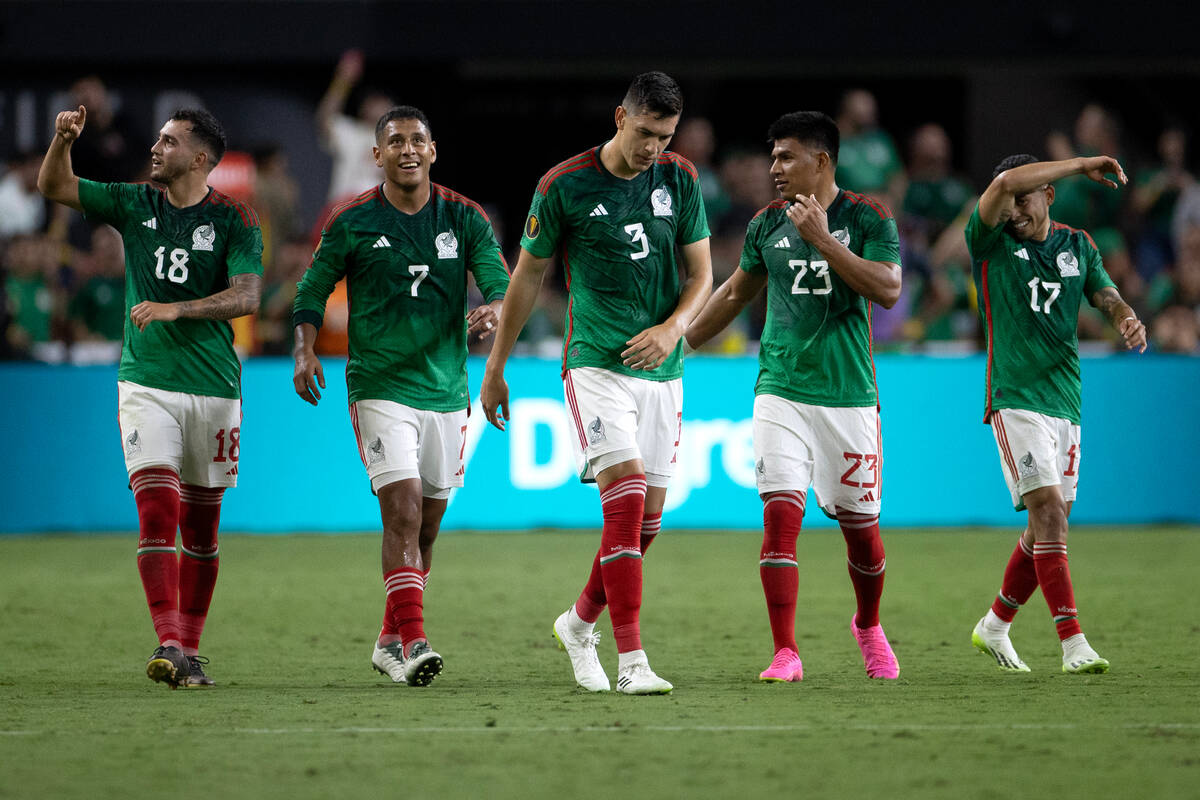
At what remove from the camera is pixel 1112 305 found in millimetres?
7441

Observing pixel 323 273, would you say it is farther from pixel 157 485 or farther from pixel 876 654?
pixel 876 654

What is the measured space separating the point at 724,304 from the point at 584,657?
5.77 ft

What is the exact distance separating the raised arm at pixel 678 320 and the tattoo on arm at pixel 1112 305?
1.95 m

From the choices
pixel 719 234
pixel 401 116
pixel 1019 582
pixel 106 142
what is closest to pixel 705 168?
pixel 719 234

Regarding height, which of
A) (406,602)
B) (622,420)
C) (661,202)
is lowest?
(406,602)

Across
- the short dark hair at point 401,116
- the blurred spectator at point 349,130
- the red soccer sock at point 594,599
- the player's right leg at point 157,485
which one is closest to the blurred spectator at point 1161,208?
the blurred spectator at point 349,130

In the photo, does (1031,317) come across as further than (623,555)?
Yes

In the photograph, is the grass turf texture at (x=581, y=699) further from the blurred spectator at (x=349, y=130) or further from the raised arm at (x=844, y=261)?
the blurred spectator at (x=349, y=130)

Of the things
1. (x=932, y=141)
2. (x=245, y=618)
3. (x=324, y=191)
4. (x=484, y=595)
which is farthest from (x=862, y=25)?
(x=245, y=618)

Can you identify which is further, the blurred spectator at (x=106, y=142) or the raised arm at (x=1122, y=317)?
the blurred spectator at (x=106, y=142)

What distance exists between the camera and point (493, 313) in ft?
23.0

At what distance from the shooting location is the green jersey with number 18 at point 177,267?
279 inches

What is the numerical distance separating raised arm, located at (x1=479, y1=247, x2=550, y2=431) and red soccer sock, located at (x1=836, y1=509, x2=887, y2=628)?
1673 mm

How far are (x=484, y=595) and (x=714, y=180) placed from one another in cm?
763
